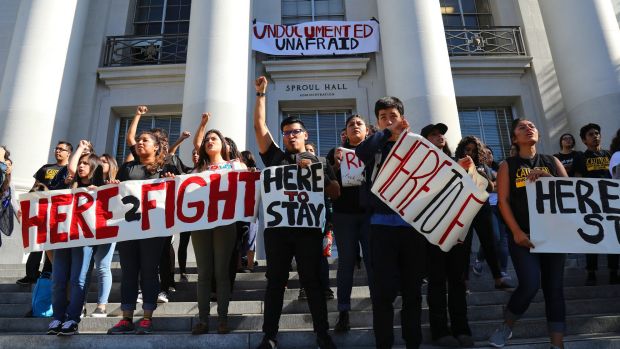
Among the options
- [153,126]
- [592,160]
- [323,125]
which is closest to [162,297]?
[592,160]

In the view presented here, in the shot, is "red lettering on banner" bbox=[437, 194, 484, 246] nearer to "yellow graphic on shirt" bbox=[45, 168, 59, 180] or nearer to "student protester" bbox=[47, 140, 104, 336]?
"student protester" bbox=[47, 140, 104, 336]

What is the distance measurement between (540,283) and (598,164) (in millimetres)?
3146

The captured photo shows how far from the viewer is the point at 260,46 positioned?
1180 cm

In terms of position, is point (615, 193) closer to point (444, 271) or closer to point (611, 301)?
point (611, 301)

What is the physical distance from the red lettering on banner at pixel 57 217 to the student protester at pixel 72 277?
0.12 m

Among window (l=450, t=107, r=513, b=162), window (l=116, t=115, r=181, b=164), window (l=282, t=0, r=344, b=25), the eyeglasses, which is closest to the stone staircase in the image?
the eyeglasses

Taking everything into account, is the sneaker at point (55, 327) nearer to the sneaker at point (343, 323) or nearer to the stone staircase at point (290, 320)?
the stone staircase at point (290, 320)

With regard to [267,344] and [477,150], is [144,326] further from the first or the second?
[477,150]

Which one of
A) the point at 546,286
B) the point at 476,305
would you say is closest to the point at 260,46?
the point at 476,305

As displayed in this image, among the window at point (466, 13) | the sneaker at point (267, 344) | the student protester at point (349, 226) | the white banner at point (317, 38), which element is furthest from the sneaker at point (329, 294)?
the window at point (466, 13)

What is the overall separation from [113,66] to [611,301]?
12.0m

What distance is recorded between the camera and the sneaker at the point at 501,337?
375cm

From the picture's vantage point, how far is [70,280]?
435 centimetres

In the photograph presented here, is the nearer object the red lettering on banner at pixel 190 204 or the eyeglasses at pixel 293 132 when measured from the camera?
the eyeglasses at pixel 293 132
